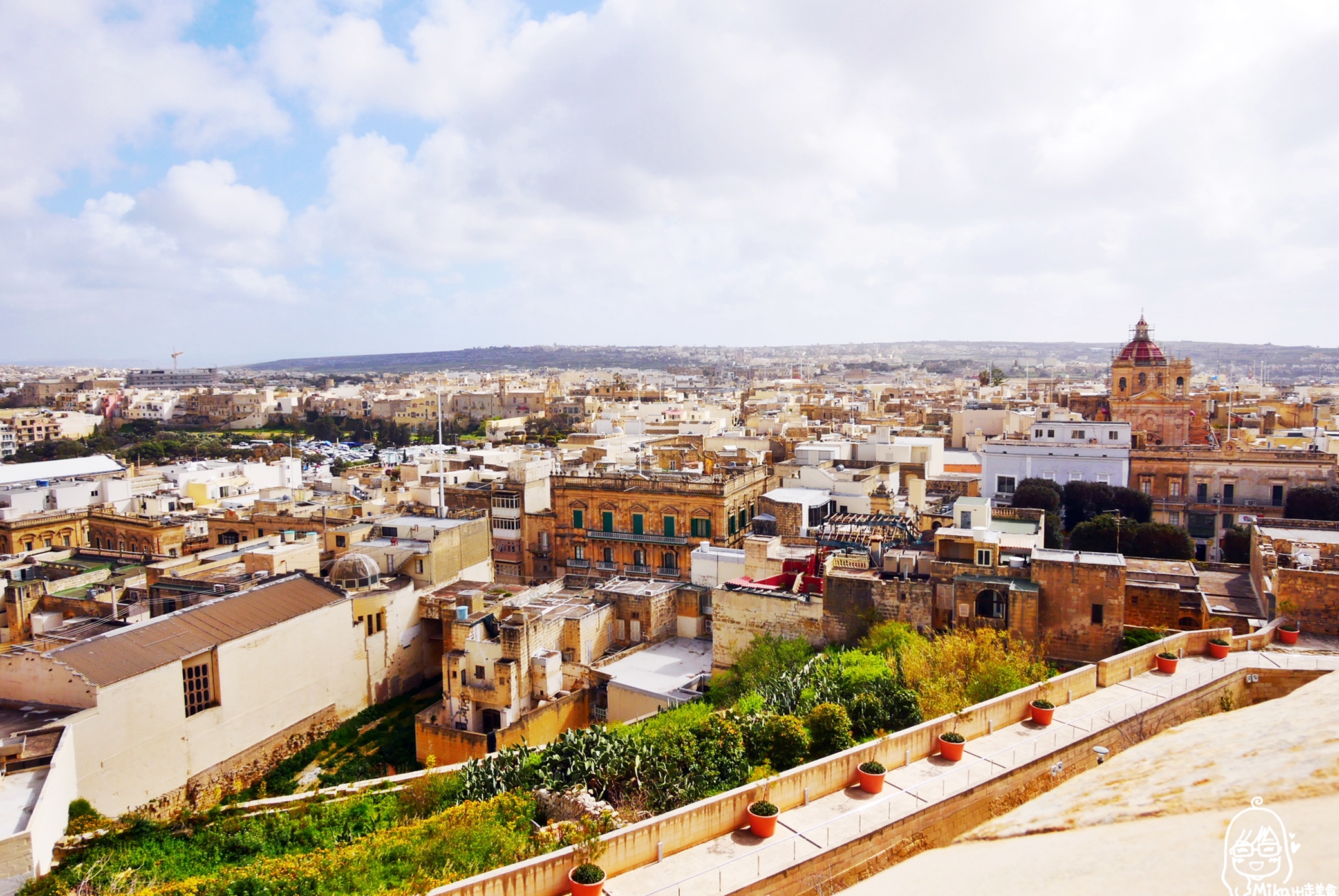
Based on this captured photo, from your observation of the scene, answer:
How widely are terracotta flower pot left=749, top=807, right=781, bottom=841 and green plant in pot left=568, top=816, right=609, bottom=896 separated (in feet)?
8.36

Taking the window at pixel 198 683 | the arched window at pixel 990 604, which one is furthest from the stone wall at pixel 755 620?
the window at pixel 198 683

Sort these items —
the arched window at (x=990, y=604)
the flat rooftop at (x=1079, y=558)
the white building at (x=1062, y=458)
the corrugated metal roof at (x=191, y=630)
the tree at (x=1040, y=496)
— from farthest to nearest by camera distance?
the white building at (x=1062, y=458) → the tree at (x=1040, y=496) → the arched window at (x=990, y=604) → the flat rooftop at (x=1079, y=558) → the corrugated metal roof at (x=191, y=630)

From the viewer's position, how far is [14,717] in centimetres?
2094

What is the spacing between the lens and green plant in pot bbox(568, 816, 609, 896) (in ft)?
39.1

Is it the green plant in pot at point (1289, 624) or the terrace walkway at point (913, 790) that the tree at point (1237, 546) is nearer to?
the green plant in pot at point (1289, 624)

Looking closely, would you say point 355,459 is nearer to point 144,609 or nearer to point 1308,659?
point 144,609

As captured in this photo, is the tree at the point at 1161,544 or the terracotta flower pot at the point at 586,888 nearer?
the terracotta flower pot at the point at 586,888

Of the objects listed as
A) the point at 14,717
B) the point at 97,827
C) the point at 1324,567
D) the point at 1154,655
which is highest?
the point at 1324,567

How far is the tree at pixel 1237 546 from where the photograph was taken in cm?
3662

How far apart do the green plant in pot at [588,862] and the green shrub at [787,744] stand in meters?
4.57

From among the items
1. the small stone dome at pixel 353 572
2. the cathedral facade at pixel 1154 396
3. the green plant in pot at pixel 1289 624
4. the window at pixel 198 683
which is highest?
the cathedral facade at pixel 1154 396

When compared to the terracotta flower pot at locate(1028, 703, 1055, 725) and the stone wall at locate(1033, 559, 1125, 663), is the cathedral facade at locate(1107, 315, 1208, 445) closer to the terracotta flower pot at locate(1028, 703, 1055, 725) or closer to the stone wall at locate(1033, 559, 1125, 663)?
the stone wall at locate(1033, 559, 1125, 663)

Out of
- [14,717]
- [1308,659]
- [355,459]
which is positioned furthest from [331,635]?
[355,459]

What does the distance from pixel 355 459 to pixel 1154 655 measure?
80.3 m
